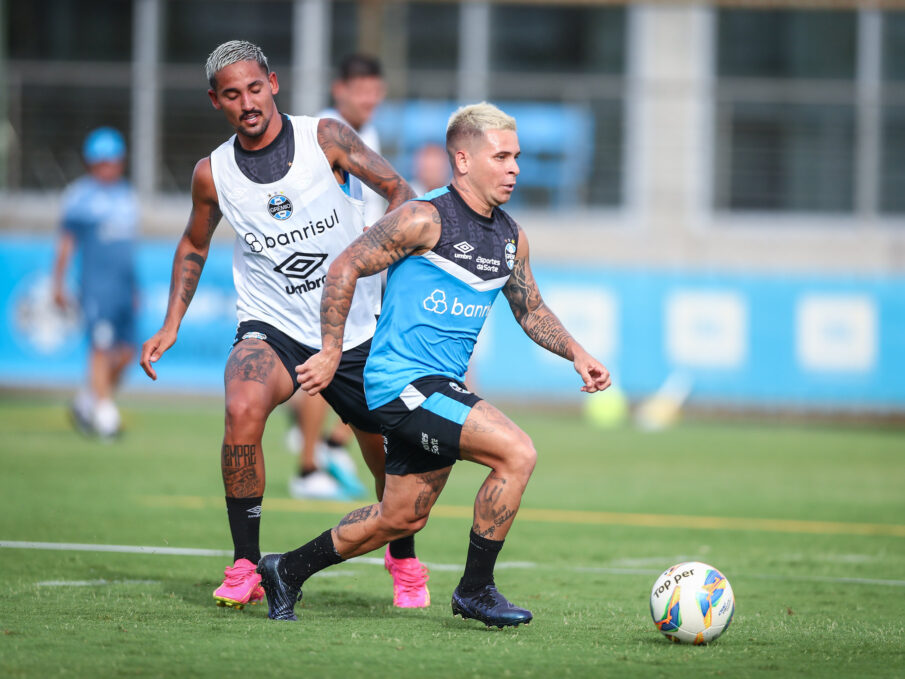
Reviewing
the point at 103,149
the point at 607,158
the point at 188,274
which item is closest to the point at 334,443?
the point at 188,274

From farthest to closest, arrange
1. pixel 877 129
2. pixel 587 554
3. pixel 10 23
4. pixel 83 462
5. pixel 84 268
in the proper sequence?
pixel 10 23 < pixel 877 129 < pixel 84 268 < pixel 83 462 < pixel 587 554

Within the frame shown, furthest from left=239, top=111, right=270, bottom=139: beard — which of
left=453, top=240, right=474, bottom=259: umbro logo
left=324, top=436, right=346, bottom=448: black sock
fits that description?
left=324, top=436, right=346, bottom=448: black sock

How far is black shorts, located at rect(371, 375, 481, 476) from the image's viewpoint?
15.9ft

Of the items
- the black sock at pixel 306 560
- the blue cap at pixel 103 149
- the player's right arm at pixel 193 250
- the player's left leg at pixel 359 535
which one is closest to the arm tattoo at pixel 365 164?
the player's right arm at pixel 193 250

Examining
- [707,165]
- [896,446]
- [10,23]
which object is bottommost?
[896,446]

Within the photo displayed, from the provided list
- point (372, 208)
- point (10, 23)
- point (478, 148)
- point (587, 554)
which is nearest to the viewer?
point (478, 148)

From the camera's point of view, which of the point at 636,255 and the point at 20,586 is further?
the point at 636,255

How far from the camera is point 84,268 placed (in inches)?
528

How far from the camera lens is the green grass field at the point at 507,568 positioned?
439 centimetres

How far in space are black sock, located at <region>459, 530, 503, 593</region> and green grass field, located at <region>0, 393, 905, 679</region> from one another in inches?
7.4

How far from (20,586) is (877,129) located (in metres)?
16.3

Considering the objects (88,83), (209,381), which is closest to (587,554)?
(209,381)

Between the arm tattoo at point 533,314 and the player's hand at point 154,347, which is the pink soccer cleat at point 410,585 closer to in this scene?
the arm tattoo at point 533,314

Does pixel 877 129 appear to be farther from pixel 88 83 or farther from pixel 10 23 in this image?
pixel 10 23
